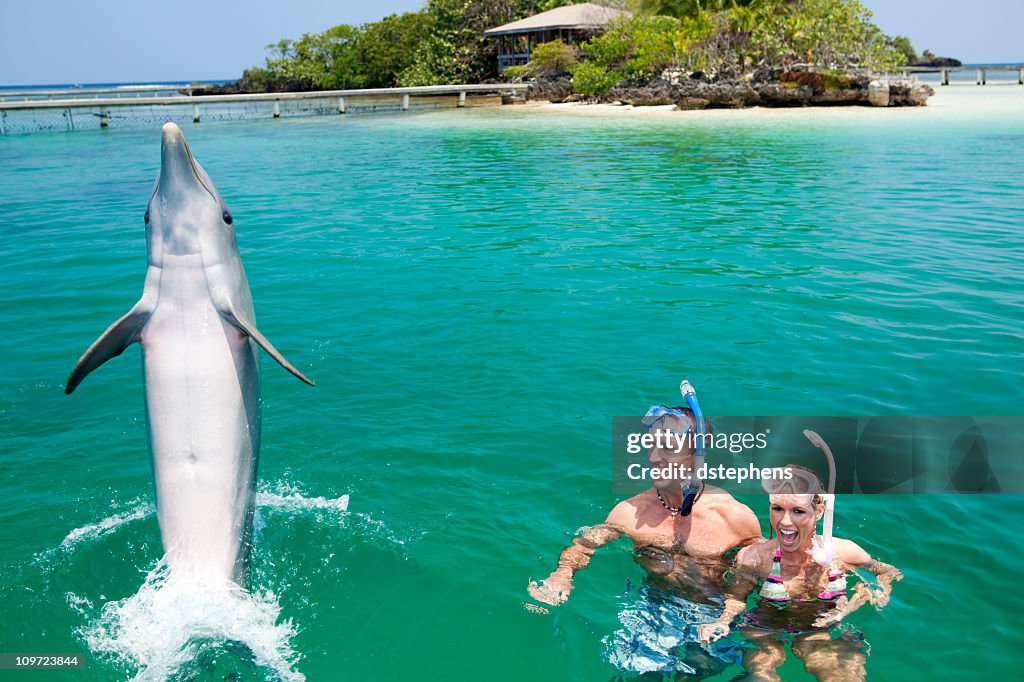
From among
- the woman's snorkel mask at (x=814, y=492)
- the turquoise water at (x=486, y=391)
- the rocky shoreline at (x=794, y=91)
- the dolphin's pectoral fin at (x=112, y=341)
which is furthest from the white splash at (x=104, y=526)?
the rocky shoreline at (x=794, y=91)

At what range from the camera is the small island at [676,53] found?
39.9m

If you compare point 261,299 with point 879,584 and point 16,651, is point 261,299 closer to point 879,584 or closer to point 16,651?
point 16,651

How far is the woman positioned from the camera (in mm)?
4082

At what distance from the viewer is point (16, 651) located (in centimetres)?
461

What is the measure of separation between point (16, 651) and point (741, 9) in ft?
146

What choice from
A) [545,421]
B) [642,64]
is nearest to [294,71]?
[642,64]

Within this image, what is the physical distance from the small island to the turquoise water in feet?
72.7

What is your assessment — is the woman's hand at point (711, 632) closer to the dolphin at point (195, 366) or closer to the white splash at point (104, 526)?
the dolphin at point (195, 366)

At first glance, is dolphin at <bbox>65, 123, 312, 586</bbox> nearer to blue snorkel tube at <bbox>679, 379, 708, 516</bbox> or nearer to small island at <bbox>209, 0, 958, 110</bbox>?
blue snorkel tube at <bbox>679, 379, 708, 516</bbox>

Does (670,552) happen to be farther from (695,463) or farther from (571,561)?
(695,463)

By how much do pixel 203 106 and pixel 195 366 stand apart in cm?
6432

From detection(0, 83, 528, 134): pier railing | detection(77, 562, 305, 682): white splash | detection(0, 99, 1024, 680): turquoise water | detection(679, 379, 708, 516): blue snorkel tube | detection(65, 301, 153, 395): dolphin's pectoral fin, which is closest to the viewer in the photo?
detection(65, 301, 153, 395): dolphin's pectoral fin

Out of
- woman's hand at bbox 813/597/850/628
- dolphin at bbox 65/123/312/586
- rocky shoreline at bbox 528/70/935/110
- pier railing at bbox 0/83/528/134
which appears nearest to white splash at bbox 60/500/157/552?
dolphin at bbox 65/123/312/586

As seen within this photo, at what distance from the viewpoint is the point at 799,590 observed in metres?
4.28
